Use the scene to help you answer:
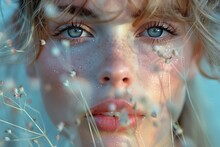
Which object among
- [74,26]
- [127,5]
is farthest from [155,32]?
[74,26]

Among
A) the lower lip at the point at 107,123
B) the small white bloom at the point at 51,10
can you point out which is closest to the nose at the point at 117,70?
the lower lip at the point at 107,123

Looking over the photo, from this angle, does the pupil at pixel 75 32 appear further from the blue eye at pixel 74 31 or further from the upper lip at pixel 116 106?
the upper lip at pixel 116 106

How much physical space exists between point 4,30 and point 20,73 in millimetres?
273

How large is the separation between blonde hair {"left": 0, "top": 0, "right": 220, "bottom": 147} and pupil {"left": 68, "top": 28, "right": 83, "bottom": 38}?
0.11 meters

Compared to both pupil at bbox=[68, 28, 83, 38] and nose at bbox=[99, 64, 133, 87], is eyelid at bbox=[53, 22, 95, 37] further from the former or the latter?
nose at bbox=[99, 64, 133, 87]

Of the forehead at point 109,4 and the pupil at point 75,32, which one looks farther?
the pupil at point 75,32

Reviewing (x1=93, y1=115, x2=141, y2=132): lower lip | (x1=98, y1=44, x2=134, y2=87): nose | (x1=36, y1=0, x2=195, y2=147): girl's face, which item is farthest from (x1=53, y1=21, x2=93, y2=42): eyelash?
(x1=93, y1=115, x2=141, y2=132): lower lip

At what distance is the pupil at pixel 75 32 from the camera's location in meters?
1.59

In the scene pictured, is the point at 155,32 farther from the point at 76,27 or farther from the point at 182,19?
the point at 76,27

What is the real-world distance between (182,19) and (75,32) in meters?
0.33

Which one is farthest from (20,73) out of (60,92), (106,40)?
(106,40)

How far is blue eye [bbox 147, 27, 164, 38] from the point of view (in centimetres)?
158

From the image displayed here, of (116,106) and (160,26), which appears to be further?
(160,26)

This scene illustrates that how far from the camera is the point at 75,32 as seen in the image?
1.61 meters
